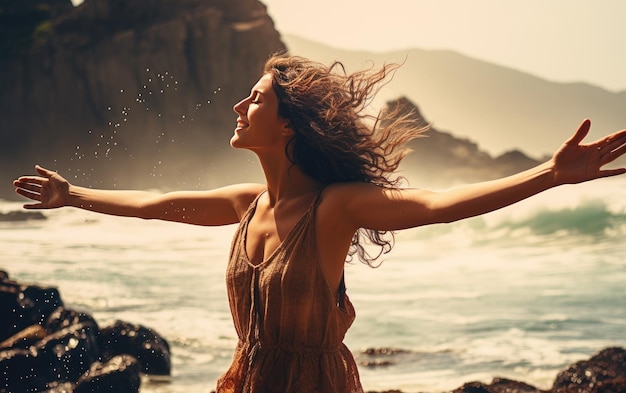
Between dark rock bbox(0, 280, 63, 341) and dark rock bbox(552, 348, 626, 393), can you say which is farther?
dark rock bbox(0, 280, 63, 341)

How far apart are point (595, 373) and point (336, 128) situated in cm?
477

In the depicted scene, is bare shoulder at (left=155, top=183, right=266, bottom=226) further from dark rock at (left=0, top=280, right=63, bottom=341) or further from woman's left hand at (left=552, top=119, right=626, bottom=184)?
dark rock at (left=0, top=280, right=63, bottom=341)

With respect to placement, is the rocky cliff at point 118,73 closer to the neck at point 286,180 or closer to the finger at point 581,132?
the neck at point 286,180

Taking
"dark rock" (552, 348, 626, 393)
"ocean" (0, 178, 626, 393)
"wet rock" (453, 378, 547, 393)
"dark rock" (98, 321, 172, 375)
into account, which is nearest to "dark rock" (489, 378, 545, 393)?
"wet rock" (453, 378, 547, 393)

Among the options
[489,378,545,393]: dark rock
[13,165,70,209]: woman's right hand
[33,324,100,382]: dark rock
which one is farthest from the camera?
[33,324,100,382]: dark rock

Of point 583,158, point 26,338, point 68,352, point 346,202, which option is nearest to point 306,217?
point 346,202

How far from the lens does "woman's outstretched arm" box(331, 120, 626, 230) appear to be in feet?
7.98

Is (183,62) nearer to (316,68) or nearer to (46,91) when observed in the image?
(46,91)

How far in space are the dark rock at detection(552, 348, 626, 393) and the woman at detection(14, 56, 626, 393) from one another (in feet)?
14.5

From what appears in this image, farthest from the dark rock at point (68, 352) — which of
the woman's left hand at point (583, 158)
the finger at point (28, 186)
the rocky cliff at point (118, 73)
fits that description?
the rocky cliff at point (118, 73)

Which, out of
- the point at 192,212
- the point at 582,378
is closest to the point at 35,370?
the point at 582,378

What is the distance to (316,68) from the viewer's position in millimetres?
2947

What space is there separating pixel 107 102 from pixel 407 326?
20.7 metres

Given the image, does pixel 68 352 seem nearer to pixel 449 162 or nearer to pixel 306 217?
pixel 306 217
